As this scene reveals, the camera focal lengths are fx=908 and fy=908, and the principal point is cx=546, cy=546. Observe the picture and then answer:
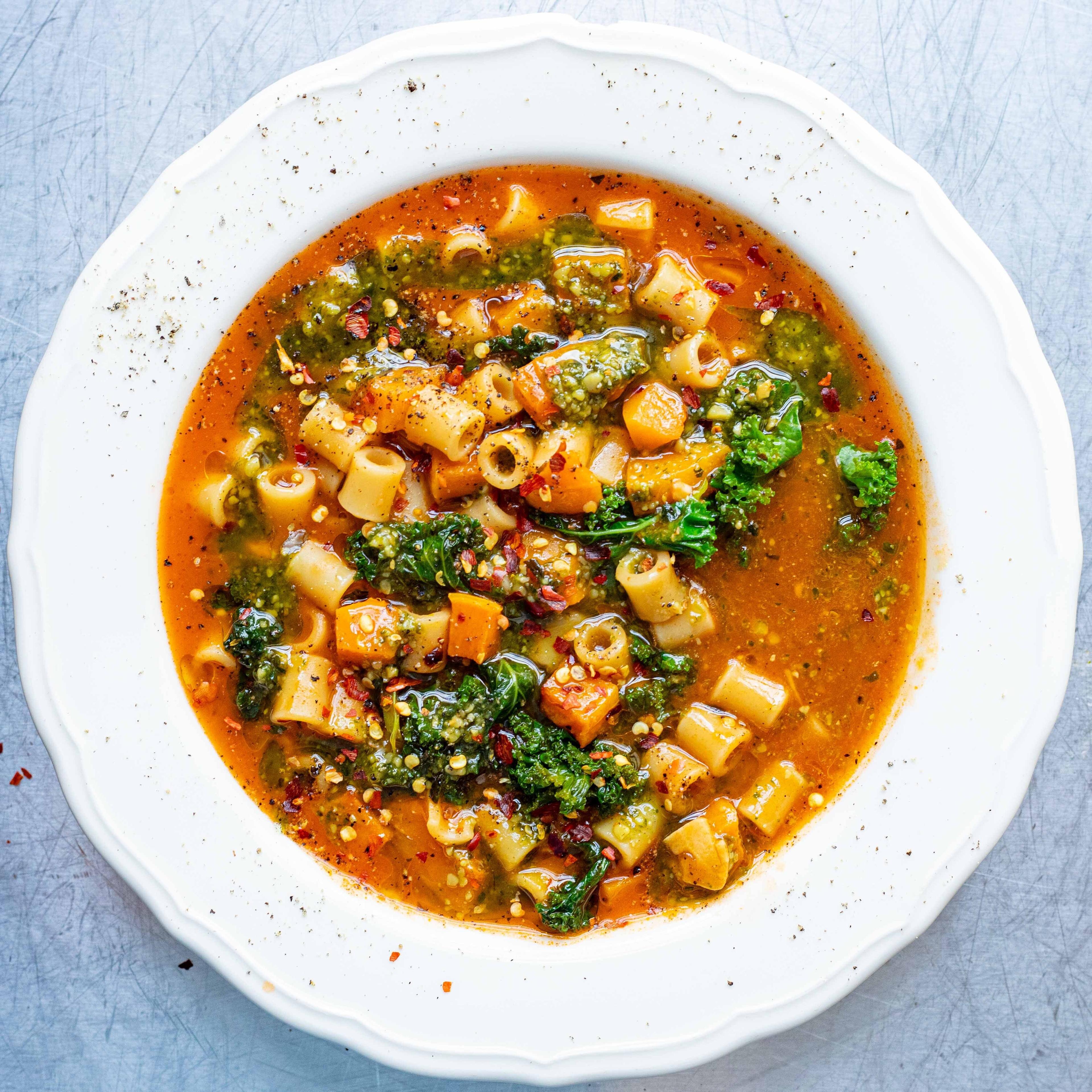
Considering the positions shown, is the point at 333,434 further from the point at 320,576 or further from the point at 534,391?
the point at 534,391

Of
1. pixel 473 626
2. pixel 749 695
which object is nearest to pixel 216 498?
pixel 473 626

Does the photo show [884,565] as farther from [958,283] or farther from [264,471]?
[264,471]

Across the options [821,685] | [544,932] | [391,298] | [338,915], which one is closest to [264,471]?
[391,298]

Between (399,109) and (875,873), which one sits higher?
(399,109)

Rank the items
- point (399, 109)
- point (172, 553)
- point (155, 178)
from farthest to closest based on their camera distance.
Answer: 1. point (155, 178)
2. point (172, 553)
3. point (399, 109)

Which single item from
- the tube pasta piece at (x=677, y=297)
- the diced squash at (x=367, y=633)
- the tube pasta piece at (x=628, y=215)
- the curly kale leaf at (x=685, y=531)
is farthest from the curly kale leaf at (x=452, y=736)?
the tube pasta piece at (x=628, y=215)

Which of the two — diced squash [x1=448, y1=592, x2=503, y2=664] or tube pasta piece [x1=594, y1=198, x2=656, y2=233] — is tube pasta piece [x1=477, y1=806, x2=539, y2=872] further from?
tube pasta piece [x1=594, y1=198, x2=656, y2=233]
